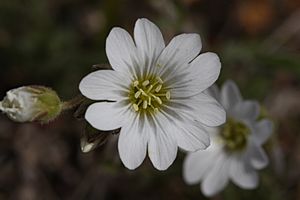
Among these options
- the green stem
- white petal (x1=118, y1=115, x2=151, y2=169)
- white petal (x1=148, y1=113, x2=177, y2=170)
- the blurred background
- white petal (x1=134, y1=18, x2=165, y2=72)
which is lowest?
the blurred background

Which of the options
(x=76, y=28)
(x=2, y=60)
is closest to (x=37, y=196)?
(x=2, y=60)

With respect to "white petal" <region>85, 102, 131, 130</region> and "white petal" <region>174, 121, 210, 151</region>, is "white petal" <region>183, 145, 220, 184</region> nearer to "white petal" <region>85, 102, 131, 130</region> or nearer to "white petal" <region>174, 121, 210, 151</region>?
"white petal" <region>174, 121, 210, 151</region>

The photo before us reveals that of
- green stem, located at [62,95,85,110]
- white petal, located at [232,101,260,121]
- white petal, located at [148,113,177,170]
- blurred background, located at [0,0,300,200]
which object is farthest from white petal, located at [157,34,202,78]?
blurred background, located at [0,0,300,200]

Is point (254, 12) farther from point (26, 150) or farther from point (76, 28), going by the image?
point (26, 150)

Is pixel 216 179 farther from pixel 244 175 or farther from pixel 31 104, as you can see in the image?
pixel 31 104

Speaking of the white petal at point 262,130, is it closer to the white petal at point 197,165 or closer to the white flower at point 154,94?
the white petal at point 197,165

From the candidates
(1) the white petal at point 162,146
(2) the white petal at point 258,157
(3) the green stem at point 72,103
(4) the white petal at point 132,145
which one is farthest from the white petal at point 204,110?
(2) the white petal at point 258,157
